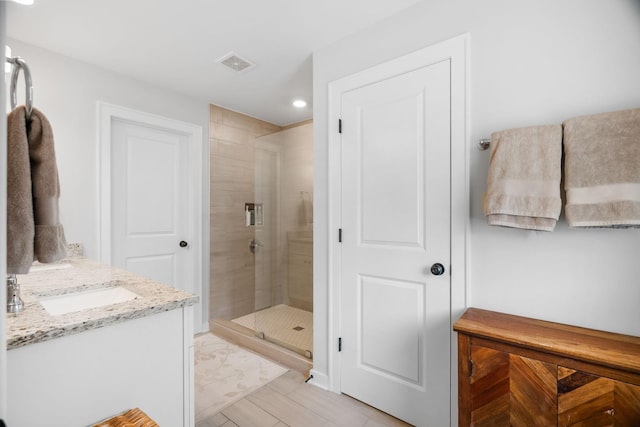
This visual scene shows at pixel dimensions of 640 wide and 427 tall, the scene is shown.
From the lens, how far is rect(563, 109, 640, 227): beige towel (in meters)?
1.04

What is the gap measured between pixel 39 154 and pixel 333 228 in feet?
4.80

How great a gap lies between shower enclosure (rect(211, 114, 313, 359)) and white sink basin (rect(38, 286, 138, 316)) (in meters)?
1.41

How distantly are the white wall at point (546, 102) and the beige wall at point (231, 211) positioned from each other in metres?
2.15

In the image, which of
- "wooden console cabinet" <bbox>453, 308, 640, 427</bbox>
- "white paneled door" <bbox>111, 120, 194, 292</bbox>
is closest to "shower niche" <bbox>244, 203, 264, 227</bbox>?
"white paneled door" <bbox>111, 120, 194, 292</bbox>

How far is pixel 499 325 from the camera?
125 cm

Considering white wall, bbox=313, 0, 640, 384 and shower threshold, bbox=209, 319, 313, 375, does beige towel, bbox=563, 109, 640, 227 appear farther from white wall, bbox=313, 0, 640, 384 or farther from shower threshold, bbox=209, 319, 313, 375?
shower threshold, bbox=209, 319, 313, 375

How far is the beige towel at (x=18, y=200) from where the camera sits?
0.71m

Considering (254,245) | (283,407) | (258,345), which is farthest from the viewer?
(254,245)

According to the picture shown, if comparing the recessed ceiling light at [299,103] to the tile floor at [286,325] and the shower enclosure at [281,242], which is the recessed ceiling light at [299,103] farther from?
the tile floor at [286,325]

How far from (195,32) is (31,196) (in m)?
1.58

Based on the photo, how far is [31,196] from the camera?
0.75m

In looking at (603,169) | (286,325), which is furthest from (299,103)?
(603,169)

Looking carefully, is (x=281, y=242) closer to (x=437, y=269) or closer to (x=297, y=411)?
(x=297, y=411)

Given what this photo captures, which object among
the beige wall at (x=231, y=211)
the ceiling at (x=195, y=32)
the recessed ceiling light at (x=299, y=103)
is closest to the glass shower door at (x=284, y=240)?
the beige wall at (x=231, y=211)
